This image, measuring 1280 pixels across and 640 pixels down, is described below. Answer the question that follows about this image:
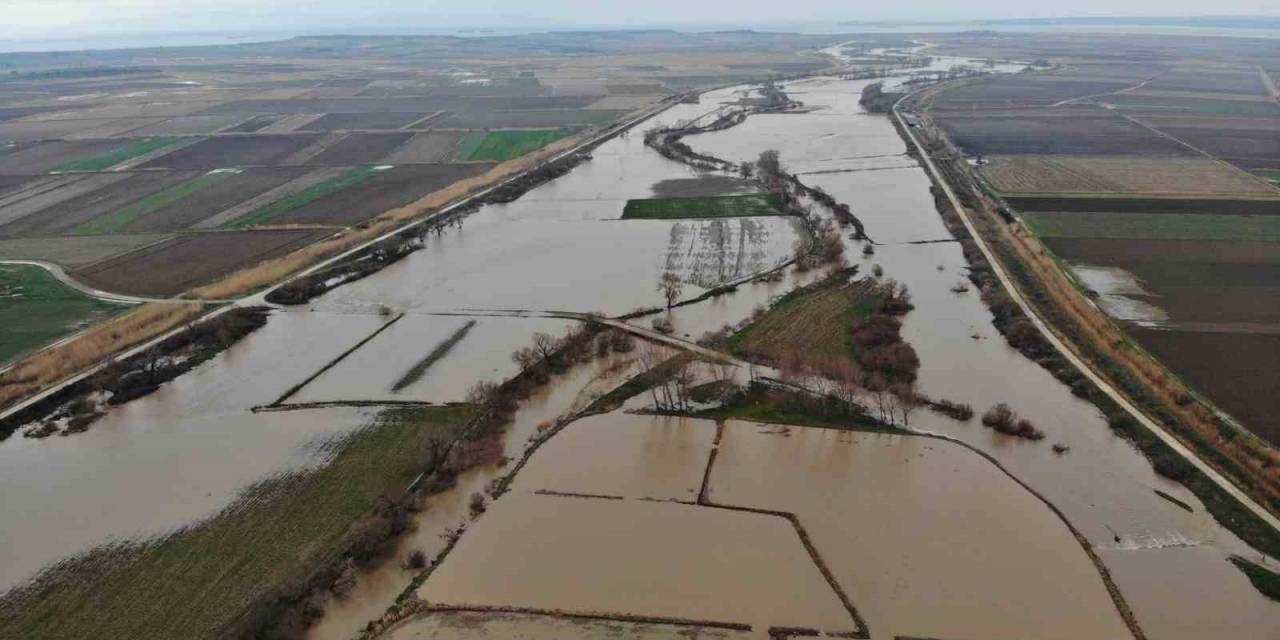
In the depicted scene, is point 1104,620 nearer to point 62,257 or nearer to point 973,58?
Result: point 62,257

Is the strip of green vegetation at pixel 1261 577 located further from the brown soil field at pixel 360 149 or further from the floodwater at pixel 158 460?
the brown soil field at pixel 360 149

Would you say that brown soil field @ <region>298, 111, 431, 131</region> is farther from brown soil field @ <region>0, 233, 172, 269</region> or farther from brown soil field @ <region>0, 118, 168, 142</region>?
brown soil field @ <region>0, 233, 172, 269</region>

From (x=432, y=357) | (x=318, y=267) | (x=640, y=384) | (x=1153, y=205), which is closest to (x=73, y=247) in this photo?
(x=318, y=267)

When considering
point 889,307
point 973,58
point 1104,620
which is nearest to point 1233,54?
point 973,58

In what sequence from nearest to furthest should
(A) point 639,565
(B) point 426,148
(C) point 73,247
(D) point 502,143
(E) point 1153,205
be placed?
(A) point 639,565 → (C) point 73,247 → (E) point 1153,205 → (B) point 426,148 → (D) point 502,143

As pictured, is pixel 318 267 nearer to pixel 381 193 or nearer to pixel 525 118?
pixel 381 193

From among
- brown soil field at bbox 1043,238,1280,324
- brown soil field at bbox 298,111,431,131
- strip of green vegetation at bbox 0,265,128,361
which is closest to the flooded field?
strip of green vegetation at bbox 0,265,128,361
